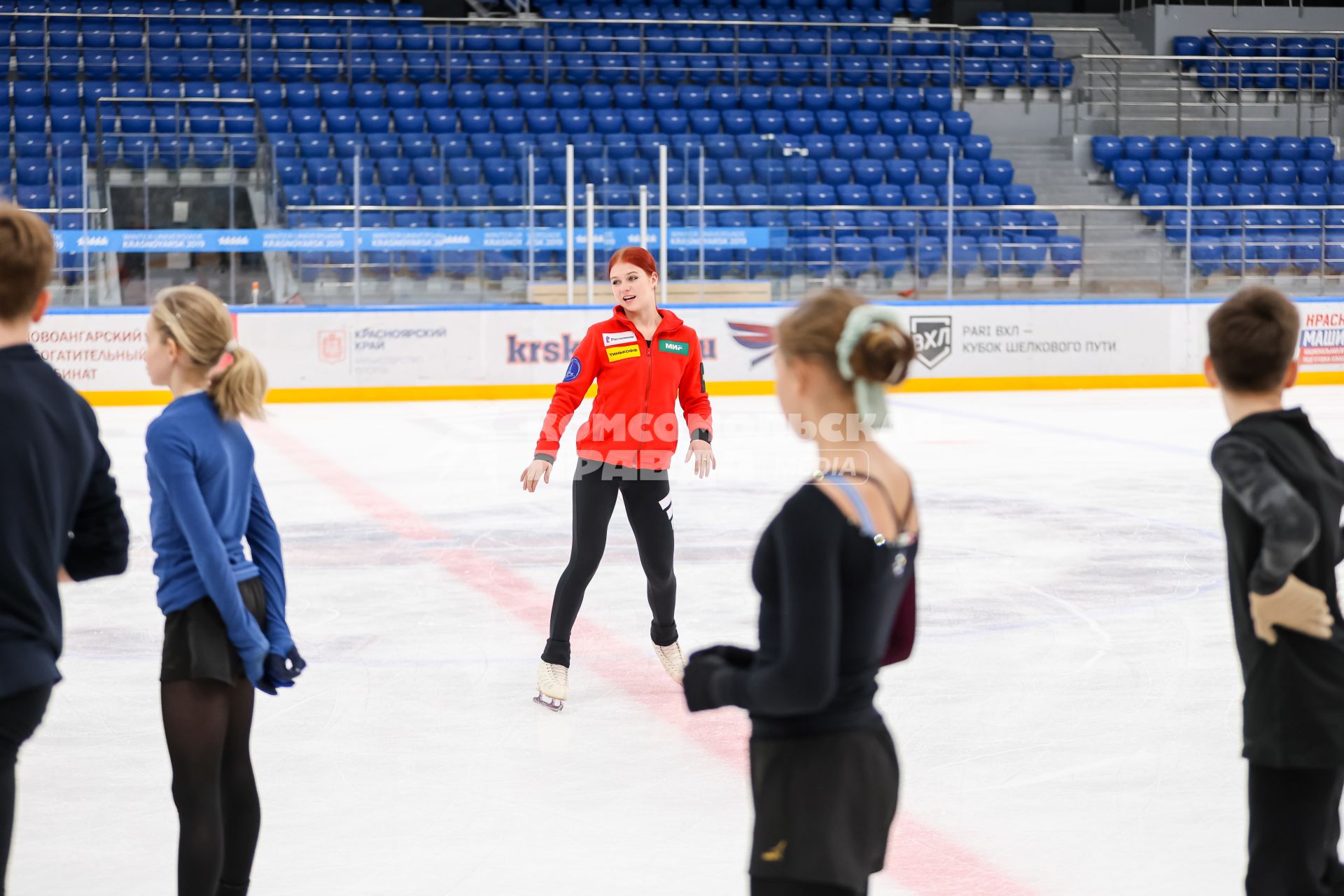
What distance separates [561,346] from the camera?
49.9 ft

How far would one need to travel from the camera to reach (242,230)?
14.0 metres

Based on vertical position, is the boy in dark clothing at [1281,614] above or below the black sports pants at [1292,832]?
above

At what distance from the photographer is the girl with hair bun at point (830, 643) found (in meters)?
1.88

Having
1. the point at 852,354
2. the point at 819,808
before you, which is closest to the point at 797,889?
the point at 819,808

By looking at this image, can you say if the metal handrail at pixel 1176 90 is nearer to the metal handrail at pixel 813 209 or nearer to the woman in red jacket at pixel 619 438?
the metal handrail at pixel 813 209

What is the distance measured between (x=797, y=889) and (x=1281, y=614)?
893 mm

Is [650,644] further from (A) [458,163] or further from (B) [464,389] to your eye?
(A) [458,163]

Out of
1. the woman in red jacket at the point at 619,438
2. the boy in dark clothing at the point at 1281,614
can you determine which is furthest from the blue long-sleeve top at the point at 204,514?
the woman in red jacket at the point at 619,438

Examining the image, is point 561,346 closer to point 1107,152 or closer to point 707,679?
point 1107,152

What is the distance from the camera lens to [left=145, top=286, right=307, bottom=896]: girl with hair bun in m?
2.54

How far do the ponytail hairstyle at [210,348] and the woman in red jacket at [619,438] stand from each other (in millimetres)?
1916

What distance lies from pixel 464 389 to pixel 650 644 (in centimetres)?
981

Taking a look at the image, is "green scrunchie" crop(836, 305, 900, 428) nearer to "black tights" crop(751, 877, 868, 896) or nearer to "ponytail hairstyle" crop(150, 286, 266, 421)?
"black tights" crop(751, 877, 868, 896)

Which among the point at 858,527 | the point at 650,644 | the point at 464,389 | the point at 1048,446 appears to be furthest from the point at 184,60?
the point at 858,527
